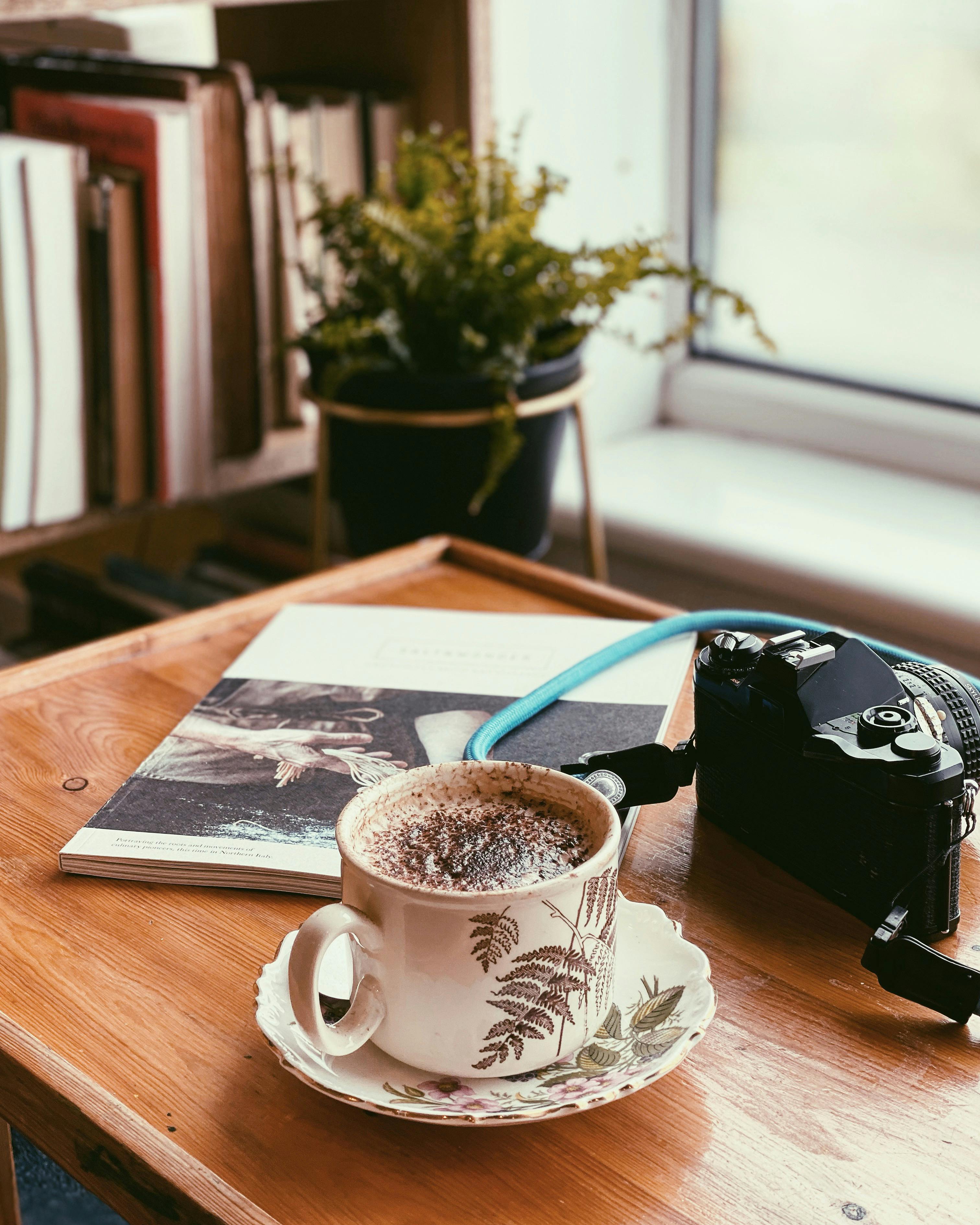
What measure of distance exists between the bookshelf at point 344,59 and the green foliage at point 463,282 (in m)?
0.23

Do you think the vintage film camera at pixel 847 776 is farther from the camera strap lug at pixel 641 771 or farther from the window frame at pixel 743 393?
the window frame at pixel 743 393

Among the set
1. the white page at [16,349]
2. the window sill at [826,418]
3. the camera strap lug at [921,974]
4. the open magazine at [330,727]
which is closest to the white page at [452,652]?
the open magazine at [330,727]

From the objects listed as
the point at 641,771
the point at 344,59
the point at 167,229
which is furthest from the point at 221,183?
the point at 641,771

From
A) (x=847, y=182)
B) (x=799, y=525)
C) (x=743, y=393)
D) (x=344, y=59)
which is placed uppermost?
(x=344, y=59)

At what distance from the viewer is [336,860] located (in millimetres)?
552

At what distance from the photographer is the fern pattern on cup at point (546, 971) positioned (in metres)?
0.41

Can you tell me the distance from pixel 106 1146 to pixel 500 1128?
0.13 m

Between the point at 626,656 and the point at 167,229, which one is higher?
the point at 167,229

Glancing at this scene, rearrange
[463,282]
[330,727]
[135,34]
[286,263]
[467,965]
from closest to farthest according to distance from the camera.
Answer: [467,965]
[330,727]
[463,282]
[286,263]
[135,34]

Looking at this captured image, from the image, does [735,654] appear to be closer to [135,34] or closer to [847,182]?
[847,182]

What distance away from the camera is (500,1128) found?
0.43 metres

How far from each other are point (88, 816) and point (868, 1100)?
370mm

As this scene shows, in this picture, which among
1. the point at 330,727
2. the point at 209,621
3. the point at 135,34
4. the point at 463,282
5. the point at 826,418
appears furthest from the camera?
the point at 826,418

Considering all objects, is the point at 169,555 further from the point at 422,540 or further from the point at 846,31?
the point at 846,31
